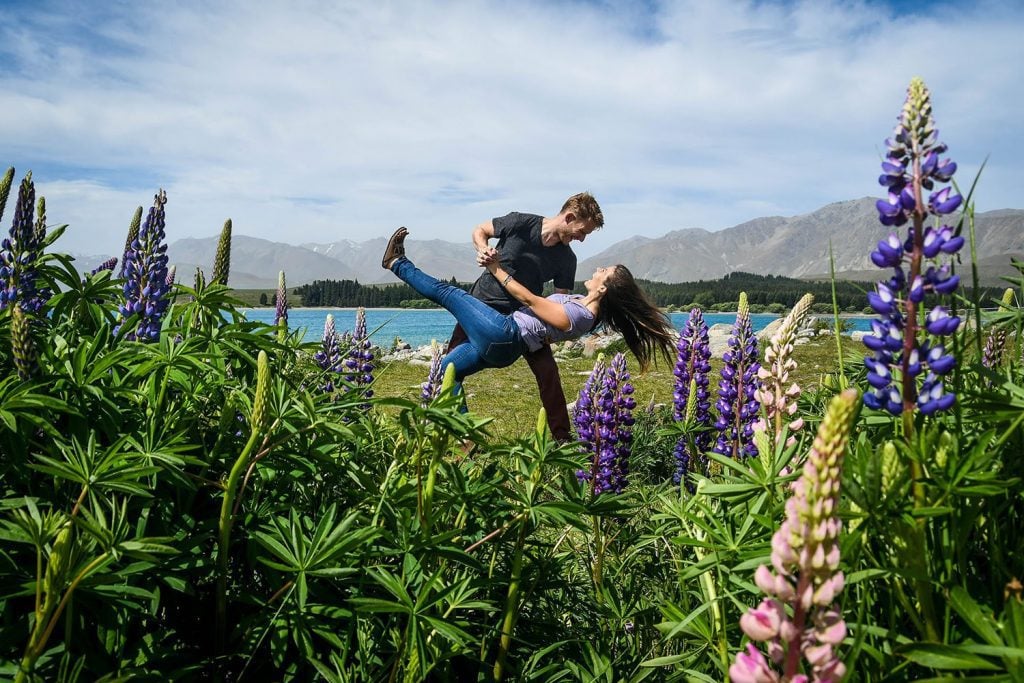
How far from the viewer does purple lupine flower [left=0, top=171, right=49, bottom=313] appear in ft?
7.79

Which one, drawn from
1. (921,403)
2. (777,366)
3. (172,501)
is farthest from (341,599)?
(777,366)

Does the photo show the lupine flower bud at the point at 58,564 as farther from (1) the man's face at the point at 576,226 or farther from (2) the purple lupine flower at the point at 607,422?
(1) the man's face at the point at 576,226

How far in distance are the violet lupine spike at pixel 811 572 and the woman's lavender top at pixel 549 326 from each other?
4.24 m

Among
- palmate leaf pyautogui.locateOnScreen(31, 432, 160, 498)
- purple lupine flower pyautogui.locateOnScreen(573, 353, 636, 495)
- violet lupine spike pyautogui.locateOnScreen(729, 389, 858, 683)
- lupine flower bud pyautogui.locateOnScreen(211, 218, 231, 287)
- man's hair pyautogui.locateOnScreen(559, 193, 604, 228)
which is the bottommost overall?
purple lupine flower pyautogui.locateOnScreen(573, 353, 636, 495)

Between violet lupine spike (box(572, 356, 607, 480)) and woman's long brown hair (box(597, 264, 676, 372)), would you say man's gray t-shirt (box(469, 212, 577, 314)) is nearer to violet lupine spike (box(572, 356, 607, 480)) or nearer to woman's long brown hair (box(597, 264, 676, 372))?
woman's long brown hair (box(597, 264, 676, 372))

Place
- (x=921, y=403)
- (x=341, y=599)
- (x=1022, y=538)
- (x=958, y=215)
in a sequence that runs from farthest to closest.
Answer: (x=341, y=599)
(x=958, y=215)
(x=1022, y=538)
(x=921, y=403)

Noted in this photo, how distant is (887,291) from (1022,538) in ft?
1.79

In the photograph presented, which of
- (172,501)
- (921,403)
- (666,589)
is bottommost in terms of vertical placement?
(666,589)

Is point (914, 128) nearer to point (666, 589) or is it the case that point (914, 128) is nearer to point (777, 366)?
point (777, 366)

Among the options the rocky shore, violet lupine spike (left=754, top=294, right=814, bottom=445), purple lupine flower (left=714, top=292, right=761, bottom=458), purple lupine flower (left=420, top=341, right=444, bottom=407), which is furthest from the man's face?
the rocky shore

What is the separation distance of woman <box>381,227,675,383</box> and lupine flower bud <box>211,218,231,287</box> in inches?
72.4

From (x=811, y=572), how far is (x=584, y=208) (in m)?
5.44

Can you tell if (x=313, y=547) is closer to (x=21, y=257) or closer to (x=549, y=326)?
(x=21, y=257)

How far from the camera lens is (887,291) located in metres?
1.18
